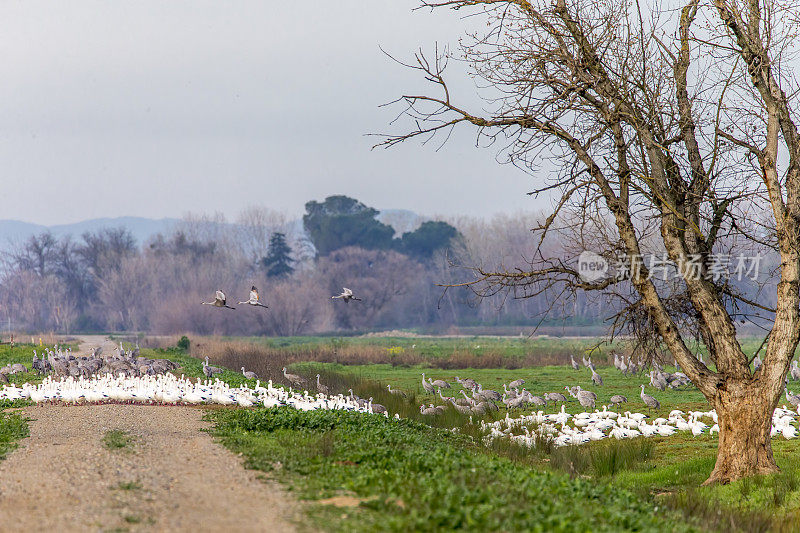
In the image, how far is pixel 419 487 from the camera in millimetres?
8445

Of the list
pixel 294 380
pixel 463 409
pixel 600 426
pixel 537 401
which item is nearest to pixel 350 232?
pixel 294 380

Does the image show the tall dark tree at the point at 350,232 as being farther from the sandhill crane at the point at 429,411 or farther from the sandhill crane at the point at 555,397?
the sandhill crane at the point at 429,411

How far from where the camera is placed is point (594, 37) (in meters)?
13.6

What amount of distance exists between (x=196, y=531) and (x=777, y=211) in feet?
32.9

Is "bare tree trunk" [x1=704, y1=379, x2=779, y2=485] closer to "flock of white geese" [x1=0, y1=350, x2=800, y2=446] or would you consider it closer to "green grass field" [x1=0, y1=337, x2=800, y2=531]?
"green grass field" [x1=0, y1=337, x2=800, y2=531]

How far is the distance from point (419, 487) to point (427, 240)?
83.7 meters

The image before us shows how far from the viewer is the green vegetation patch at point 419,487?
738cm

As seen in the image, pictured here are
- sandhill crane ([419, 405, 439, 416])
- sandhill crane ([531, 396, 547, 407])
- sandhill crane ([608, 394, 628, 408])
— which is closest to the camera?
sandhill crane ([419, 405, 439, 416])

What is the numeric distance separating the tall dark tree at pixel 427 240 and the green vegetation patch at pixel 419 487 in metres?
78.8

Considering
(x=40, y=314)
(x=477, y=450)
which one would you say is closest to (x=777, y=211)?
(x=477, y=450)

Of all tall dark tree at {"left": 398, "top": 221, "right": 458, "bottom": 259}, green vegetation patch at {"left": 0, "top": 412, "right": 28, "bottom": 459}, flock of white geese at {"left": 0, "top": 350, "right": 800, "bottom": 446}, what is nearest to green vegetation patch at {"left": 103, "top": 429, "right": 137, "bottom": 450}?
green vegetation patch at {"left": 0, "top": 412, "right": 28, "bottom": 459}

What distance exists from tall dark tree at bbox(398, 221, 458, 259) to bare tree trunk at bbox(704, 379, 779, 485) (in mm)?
77958

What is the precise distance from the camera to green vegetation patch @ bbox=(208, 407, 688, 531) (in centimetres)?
738

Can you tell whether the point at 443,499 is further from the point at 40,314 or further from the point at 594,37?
the point at 40,314
